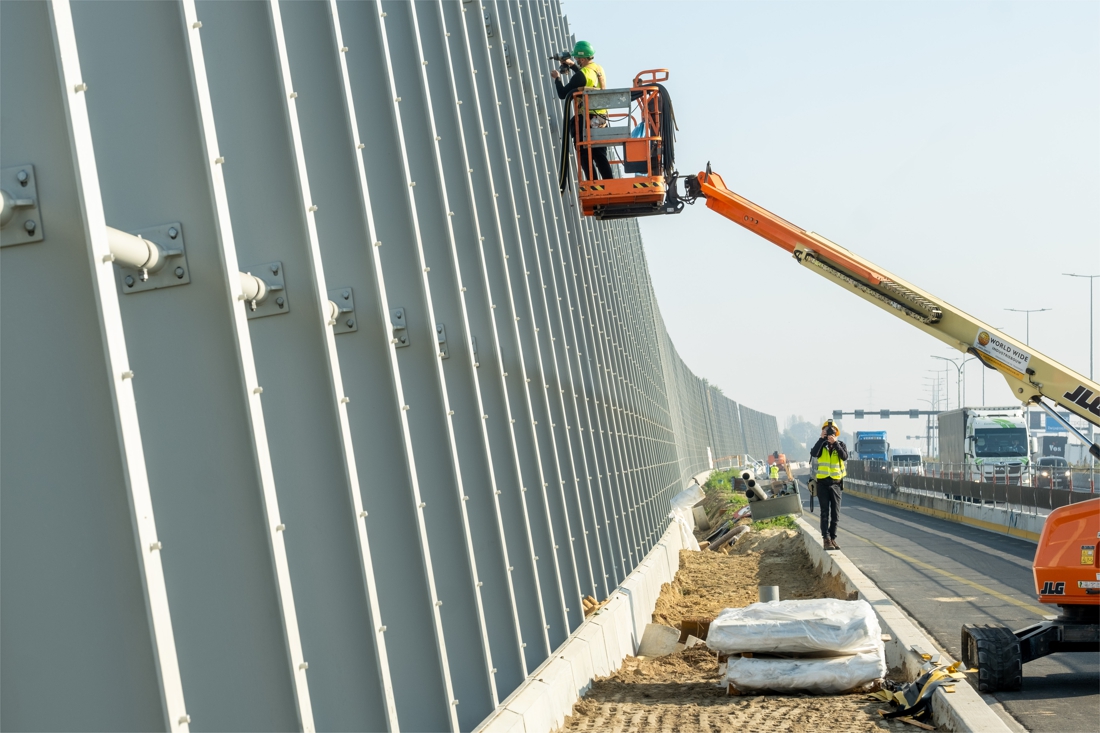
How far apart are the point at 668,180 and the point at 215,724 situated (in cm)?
1064

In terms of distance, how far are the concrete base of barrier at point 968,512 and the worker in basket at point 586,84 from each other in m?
8.30

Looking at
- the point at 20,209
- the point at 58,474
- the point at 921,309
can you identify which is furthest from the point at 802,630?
the point at 20,209

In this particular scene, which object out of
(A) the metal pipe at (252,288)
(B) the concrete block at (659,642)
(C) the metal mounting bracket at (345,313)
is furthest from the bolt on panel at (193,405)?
(B) the concrete block at (659,642)

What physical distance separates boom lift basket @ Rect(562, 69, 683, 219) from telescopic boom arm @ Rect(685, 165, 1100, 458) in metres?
0.90

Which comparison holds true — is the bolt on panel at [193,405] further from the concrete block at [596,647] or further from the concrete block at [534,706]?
the concrete block at [596,647]

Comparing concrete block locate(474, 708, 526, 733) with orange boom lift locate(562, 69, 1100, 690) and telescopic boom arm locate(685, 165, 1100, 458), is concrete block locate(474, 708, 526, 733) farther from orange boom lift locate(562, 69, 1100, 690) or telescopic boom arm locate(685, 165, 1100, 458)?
telescopic boom arm locate(685, 165, 1100, 458)

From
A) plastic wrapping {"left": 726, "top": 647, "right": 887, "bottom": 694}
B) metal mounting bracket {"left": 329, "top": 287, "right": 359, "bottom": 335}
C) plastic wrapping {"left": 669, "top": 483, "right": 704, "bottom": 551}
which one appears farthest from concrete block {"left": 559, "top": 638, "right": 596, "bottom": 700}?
plastic wrapping {"left": 669, "top": 483, "right": 704, "bottom": 551}

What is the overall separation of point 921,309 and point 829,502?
224 inches

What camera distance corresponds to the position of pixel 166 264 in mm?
4145

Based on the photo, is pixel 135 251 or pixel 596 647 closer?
pixel 135 251

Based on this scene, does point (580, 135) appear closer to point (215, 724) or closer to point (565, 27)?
point (565, 27)

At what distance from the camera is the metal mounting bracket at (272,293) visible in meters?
4.89

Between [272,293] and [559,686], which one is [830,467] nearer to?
[559,686]

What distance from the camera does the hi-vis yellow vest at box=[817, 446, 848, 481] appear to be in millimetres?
16781
